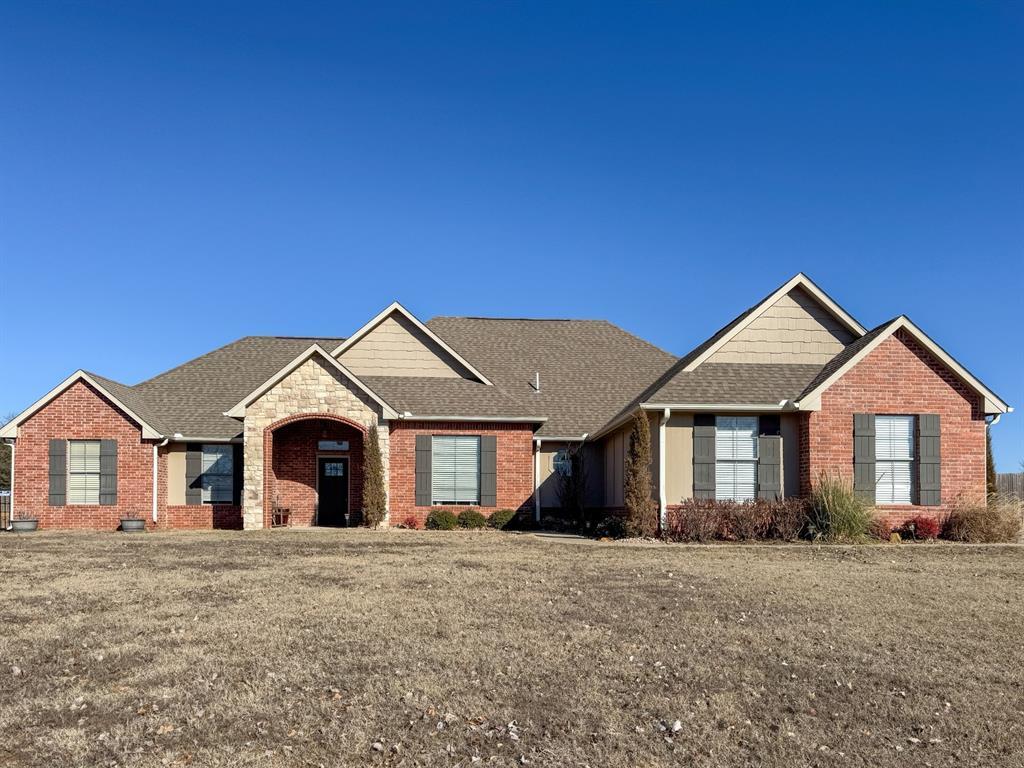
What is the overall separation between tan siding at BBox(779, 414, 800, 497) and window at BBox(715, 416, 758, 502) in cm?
66

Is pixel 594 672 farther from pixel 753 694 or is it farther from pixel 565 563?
pixel 565 563

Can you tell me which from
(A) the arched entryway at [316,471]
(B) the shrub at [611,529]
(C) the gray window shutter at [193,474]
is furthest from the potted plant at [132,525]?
(B) the shrub at [611,529]

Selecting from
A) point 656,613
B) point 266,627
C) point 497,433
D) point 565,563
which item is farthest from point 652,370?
point 266,627

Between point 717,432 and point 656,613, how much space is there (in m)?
11.2

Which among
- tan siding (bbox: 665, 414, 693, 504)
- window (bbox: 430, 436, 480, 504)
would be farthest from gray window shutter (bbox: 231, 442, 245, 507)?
tan siding (bbox: 665, 414, 693, 504)

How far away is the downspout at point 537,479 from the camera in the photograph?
2458 cm

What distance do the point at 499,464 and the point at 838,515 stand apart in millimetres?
9016

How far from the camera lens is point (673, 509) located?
19.9 metres

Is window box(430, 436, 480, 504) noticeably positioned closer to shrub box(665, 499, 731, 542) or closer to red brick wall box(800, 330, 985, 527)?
shrub box(665, 499, 731, 542)

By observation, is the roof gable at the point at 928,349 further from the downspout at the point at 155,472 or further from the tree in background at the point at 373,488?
the downspout at the point at 155,472

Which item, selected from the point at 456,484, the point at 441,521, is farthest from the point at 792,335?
the point at 441,521

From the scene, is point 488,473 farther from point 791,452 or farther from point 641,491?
point 791,452

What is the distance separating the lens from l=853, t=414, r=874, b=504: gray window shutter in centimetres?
1994

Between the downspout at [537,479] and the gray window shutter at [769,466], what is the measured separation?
21.6 ft
